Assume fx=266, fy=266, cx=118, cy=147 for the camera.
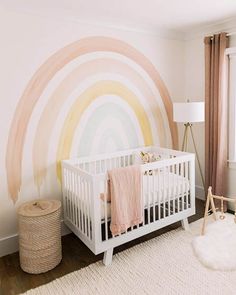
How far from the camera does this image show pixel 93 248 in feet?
7.50

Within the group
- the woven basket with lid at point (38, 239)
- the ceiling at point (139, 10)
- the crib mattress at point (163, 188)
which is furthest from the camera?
the crib mattress at point (163, 188)

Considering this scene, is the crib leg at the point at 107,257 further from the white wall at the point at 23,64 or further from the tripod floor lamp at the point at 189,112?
the tripod floor lamp at the point at 189,112

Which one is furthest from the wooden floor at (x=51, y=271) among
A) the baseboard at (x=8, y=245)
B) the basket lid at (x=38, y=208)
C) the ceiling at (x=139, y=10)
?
the ceiling at (x=139, y=10)

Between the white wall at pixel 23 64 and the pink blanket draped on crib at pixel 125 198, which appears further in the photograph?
Answer: the white wall at pixel 23 64

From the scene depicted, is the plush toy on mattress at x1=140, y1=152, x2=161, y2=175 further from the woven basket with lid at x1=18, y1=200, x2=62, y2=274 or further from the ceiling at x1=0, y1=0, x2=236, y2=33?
the ceiling at x1=0, y1=0, x2=236, y2=33

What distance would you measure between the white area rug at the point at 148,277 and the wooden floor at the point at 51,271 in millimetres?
93

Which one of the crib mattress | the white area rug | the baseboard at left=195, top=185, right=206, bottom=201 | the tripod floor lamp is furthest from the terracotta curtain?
the white area rug

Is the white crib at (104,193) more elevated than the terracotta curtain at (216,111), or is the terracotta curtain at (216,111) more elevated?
the terracotta curtain at (216,111)

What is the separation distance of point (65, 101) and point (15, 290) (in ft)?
5.90

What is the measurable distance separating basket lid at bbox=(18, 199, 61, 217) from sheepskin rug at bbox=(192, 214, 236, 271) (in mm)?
1396

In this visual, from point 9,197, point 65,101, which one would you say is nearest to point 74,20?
point 65,101

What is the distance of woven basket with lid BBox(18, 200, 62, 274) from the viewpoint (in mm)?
2248

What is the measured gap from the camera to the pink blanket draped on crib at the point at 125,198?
232cm

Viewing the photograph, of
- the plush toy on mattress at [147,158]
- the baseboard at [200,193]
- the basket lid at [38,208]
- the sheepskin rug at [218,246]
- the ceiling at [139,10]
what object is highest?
the ceiling at [139,10]
